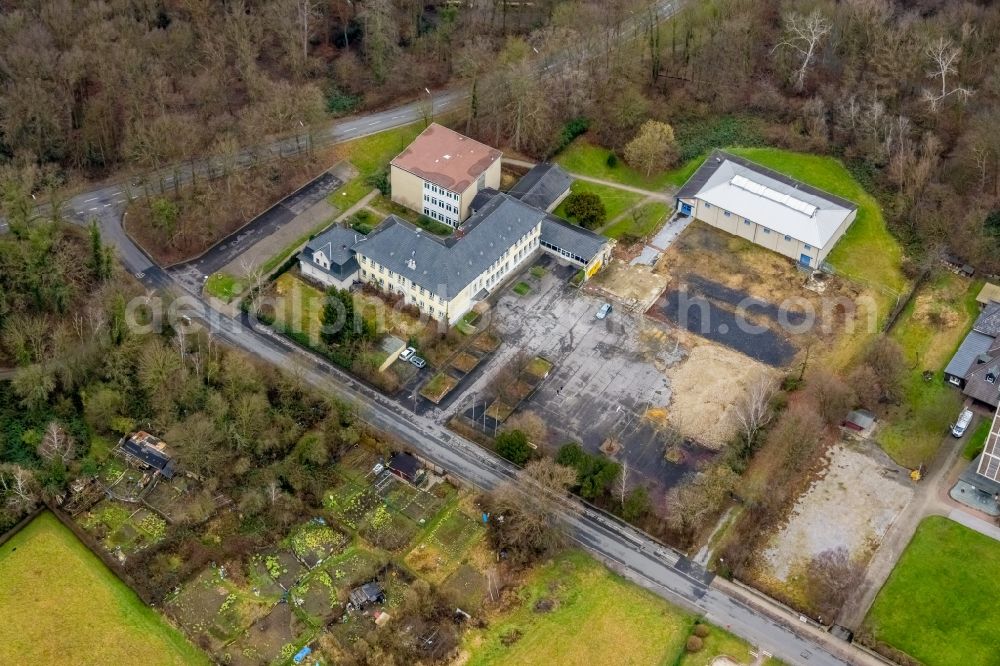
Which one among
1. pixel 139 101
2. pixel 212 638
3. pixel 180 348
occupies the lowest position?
pixel 212 638

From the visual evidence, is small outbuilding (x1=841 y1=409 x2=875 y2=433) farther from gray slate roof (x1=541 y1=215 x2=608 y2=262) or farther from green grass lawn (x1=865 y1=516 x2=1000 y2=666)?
gray slate roof (x1=541 y1=215 x2=608 y2=262)

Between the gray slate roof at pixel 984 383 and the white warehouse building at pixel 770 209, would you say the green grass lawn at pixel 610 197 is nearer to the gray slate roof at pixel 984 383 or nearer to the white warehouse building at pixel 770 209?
the white warehouse building at pixel 770 209

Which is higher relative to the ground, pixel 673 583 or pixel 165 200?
pixel 165 200

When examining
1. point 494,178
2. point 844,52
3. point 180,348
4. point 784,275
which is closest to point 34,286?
point 180,348

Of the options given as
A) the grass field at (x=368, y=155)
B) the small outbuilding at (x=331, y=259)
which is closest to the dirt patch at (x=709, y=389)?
the small outbuilding at (x=331, y=259)

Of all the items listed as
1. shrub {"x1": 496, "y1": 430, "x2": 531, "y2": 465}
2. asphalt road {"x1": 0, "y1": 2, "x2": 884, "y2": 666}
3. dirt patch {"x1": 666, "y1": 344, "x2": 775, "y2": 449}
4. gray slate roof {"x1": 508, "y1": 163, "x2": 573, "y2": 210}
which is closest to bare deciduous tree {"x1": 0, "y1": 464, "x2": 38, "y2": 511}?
asphalt road {"x1": 0, "y1": 2, "x2": 884, "y2": 666}

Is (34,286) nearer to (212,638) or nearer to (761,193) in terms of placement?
(212,638)

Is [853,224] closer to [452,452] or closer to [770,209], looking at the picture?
[770,209]
